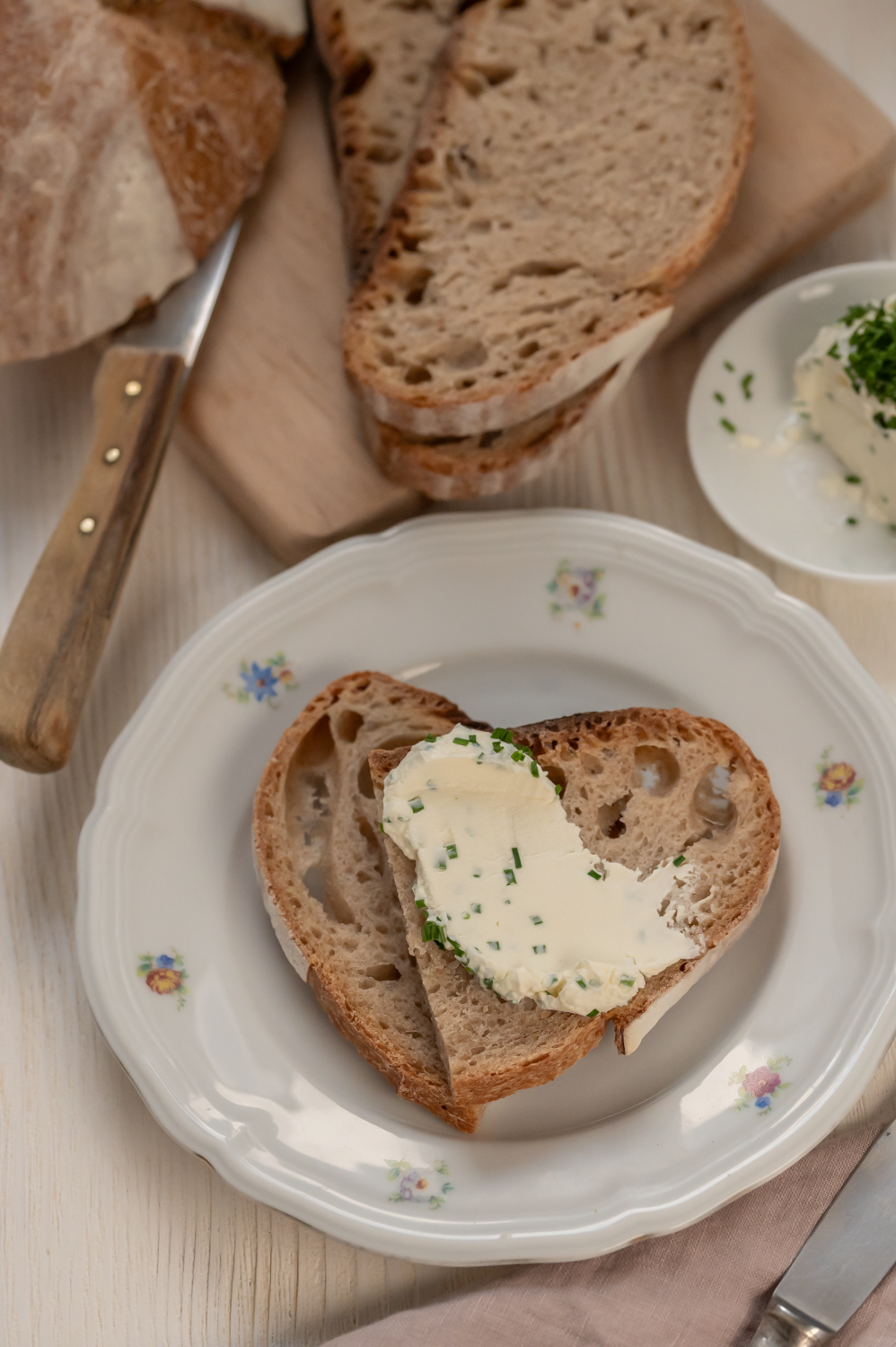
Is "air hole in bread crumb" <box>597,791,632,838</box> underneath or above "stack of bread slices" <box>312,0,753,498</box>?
underneath

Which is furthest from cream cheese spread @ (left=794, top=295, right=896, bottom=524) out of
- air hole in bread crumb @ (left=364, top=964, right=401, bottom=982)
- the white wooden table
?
air hole in bread crumb @ (left=364, top=964, right=401, bottom=982)

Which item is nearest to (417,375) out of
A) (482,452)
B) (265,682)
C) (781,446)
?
(482,452)

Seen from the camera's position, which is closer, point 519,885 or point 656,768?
point 519,885

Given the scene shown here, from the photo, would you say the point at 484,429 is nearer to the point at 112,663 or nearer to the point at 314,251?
the point at 314,251

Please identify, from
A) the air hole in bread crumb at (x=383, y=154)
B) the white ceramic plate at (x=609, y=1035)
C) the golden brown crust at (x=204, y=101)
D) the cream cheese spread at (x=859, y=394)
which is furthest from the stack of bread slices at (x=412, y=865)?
the air hole in bread crumb at (x=383, y=154)

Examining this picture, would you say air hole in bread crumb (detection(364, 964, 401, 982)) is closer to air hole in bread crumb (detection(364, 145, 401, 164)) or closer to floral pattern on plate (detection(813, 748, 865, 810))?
floral pattern on plate (detection(813, 748, 865, 810))

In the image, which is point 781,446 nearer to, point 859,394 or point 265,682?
point 859,394
